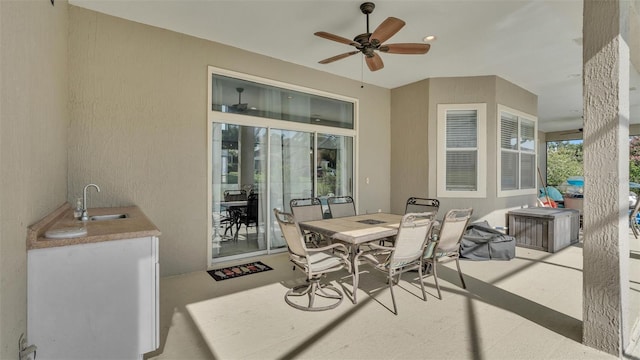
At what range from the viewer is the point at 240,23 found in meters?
3.61

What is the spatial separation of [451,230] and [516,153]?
400 cm

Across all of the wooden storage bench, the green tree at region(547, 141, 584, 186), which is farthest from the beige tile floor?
the green tree at region(547, 141, 584, 186)

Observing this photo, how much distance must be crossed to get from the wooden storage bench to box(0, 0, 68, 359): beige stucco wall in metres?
6.20

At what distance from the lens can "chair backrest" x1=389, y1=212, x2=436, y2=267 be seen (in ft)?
8.77

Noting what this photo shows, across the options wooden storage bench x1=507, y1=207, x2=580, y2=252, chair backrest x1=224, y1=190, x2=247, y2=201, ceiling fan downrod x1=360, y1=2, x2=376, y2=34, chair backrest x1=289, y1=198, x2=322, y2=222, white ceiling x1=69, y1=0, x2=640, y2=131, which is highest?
white ceiling x1=69, y1=0, x2=640, y2=131

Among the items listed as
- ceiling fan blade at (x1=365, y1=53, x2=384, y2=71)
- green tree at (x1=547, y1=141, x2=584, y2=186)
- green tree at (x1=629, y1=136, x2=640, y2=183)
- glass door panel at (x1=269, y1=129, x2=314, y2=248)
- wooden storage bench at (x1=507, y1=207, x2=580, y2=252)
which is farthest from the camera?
green tree at (x1=547, y1=141, x2=584, y2=186)

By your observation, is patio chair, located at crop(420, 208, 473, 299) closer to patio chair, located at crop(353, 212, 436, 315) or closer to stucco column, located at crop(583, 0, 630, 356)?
patio chair, located at crop(353, 212, 436, 315)

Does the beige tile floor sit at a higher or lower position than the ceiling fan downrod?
lower

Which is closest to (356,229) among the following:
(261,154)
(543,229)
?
(261,154)

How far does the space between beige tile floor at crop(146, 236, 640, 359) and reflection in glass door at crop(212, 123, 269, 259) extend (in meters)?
0.73

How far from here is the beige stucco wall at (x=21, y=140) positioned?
4.04ft

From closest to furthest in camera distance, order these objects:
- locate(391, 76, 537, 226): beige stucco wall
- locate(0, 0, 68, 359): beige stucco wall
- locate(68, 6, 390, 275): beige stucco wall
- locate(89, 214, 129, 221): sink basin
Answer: locate(0, 0, 68, 359): beige stucco wall → locate(89, 214, 129, 221): sink basin → locate(68, 6, 390, 275): beige stucco wall → locate(391, 76, 537, 226): beige stucco wall

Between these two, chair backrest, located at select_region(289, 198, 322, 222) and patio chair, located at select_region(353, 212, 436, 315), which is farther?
chair backrest, located at select_region(289, 198, 322, 222)

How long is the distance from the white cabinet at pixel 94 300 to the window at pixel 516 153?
18.8 ft
